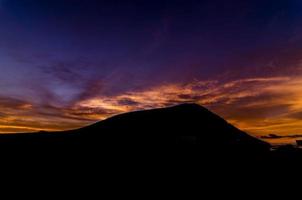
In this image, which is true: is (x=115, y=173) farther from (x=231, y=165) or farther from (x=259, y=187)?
(x=259, y=187)

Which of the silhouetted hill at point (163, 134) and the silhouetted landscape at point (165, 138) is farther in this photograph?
the silhouetted hill at point (163, 134)

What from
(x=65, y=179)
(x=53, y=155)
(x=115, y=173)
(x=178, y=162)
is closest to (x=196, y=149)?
(x=178, y=162)

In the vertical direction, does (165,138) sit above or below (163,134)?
below

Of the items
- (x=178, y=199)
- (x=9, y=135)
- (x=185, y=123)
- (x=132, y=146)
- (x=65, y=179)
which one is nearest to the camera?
(x=178, y=199)

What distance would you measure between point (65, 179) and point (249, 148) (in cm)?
513

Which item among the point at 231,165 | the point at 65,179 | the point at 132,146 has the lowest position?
the point at 65,179

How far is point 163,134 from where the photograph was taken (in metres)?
7.27

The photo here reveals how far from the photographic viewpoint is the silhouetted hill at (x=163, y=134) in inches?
280

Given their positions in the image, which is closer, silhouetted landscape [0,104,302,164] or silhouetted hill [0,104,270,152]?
silhouetted landscape [0,104,302,164]

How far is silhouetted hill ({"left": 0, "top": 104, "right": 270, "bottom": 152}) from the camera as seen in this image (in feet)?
23.3

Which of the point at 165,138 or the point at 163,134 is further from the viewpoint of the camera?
the point at 163,134

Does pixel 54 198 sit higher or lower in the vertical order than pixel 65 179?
lower

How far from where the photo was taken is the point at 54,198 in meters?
6.30

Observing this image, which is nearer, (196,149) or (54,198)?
(54,198)
